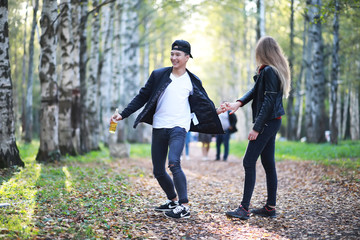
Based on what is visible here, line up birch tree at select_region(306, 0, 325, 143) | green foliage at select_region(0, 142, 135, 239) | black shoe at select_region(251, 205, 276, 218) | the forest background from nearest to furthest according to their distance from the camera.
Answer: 1. green foliage at select_region(0, 142, 135, 239)
2. black shoe at select_region(251, 205, 276, 218)
3. the forest background
4. birch tree at select_region(306, 0, 325, 143)

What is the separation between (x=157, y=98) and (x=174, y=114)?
0.32 m

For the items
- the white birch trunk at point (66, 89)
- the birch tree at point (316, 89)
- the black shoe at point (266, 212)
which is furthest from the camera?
the birch tree at point (316, 89)

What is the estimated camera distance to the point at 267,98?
491 centimetres

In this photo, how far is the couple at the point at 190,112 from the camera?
195 inches

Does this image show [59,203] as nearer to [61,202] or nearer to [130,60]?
[61,202]

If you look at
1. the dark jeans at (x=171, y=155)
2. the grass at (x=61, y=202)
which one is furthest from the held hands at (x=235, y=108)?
the grass at (x=61, y=202)

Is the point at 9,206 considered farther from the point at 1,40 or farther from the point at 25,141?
the point at 25,141

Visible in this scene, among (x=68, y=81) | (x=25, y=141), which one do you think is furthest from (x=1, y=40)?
(x=25, y=141)

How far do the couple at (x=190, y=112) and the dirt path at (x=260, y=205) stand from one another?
316 mm

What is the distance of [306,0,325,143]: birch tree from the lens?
16844mm

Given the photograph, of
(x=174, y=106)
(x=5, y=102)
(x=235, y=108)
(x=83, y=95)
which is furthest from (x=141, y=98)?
(x=83, y=95)

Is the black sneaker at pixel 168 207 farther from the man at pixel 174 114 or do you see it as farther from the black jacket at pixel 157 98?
the black jacket at pixel 157 98

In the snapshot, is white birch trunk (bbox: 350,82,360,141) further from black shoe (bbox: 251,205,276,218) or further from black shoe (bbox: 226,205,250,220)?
black shoe (bbox: 226,205,250,220)

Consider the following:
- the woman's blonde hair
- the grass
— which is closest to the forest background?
the grass
